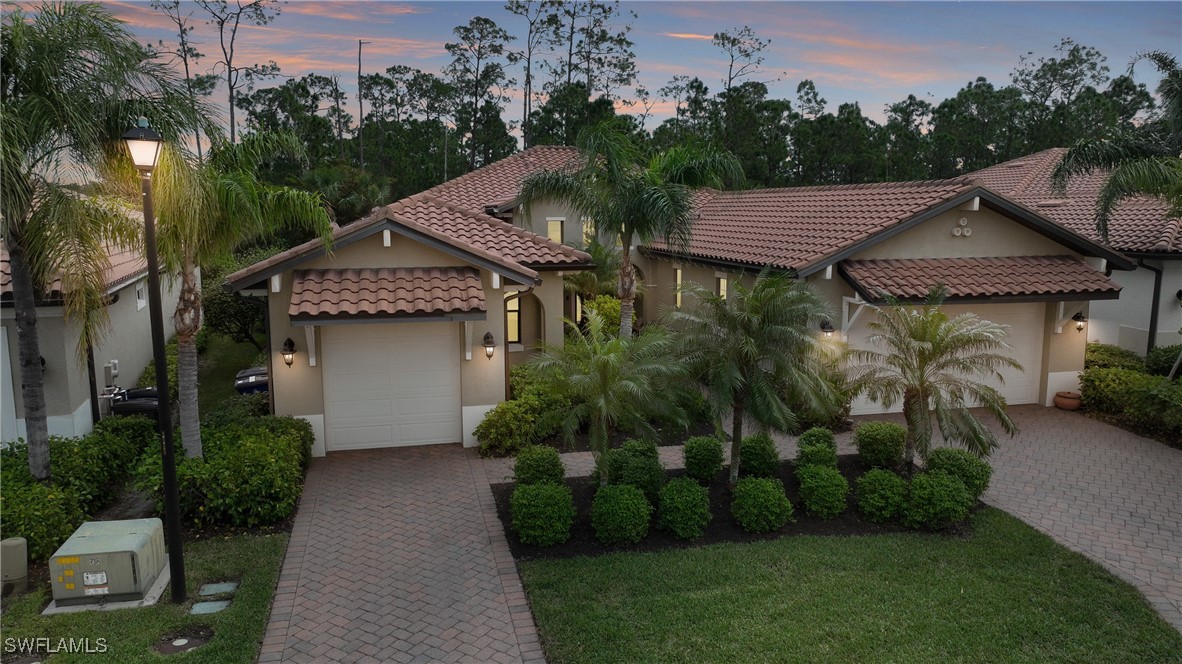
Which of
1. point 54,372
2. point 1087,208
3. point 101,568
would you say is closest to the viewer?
point 101,568

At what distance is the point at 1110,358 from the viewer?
17.3 meters

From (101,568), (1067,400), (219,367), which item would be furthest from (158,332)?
(1067,400)

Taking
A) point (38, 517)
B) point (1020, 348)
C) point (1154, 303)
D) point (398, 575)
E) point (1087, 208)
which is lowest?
point (398, 575)

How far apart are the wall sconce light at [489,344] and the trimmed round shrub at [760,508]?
5131 millimetres

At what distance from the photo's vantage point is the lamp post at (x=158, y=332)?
7012 millimetres

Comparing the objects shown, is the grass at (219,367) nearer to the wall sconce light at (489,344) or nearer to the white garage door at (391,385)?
the white garage door at (391,385)

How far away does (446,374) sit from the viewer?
13320 mm

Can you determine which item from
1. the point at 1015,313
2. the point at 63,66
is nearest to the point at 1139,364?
the point at 1015,313

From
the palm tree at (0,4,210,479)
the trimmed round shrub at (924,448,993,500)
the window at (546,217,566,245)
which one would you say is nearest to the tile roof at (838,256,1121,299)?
the trimmed round shrub at (924,448,993,500)

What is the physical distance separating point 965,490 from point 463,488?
22.8 ft

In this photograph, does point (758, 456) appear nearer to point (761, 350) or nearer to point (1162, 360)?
point (761, 350)

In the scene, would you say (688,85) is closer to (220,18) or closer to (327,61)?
(327,61)

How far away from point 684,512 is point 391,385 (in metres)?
6.01

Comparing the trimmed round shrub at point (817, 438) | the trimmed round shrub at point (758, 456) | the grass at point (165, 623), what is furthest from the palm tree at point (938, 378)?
the grass at point (165, 623)
